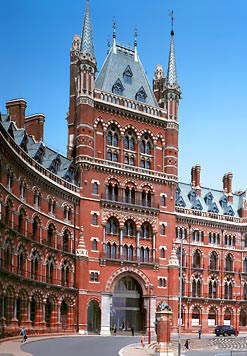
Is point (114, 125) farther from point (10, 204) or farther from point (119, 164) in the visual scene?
point (10, 204)

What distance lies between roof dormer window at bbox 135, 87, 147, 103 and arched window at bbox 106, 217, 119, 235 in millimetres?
17696

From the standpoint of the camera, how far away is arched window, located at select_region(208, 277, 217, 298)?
3738 inches

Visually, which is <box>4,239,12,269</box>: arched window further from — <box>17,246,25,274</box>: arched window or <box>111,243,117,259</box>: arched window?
<box>111,243,117,259</box>: arched window

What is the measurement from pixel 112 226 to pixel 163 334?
3132cm

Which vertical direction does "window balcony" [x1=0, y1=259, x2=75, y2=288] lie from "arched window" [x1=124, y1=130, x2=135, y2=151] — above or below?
below

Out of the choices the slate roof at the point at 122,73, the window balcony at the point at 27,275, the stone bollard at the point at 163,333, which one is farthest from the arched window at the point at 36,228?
the slate roof at the point at 122,73

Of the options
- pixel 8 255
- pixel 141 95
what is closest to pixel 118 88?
pixel 141 95

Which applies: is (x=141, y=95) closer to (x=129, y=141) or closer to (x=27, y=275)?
(x=129, y=141)

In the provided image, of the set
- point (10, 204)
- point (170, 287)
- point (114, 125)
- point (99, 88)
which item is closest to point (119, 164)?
point (114, 125)

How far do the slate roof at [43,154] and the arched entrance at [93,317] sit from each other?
50.5 feet

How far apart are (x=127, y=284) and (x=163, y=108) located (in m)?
25.2

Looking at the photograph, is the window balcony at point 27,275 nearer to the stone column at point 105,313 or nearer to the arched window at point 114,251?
the stone column at point 105,313

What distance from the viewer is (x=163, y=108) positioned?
9150 cm

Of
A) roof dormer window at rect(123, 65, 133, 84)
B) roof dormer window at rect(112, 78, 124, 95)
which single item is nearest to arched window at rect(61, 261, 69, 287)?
roof dormer window at rect(112, 78, 124, 95)
